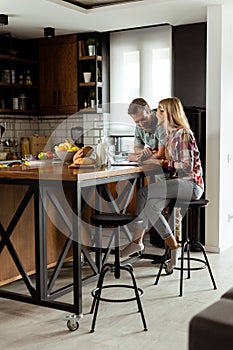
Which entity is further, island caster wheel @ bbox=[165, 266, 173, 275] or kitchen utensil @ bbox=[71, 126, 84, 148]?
kitchen utensil @ bbox=[71, 126, 84, 148]

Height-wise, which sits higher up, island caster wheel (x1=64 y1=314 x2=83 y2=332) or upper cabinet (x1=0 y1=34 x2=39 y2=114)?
upper cabinet (x1=0 y1=34 x2=39 y2=114)

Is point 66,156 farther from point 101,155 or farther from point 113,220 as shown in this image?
point 113,220

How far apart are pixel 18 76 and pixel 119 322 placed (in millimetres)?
4474

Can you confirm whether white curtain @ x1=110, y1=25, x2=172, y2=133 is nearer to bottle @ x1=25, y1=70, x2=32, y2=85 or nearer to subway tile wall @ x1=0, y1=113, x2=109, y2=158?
subway tile wall @ x1=0, y1=113, x2=109, y2=158

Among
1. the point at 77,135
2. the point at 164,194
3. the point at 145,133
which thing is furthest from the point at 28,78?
the point at 164,194

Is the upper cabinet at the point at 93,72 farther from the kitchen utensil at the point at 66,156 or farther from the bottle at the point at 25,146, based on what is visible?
the kitchen utensil at the point at 66,156

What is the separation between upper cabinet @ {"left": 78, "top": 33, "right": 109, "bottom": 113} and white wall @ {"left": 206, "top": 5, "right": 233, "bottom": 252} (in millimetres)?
1802

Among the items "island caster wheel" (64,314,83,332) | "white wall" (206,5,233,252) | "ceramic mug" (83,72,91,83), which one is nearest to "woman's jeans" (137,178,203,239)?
"island caster wheel" (64,314,83,332)

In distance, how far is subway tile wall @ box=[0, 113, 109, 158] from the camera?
663cm

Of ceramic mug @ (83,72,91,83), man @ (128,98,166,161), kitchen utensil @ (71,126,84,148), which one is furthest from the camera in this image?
kitchen utensil @ (71,126,84,148)

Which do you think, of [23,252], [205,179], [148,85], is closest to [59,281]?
[23,252]

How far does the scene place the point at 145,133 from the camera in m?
4.54

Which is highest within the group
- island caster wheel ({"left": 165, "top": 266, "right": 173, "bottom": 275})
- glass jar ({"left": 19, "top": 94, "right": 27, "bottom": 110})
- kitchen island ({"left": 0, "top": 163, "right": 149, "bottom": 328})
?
glass jar ({"left": 19, "top": 94, "right": 27, "bottom": 110})

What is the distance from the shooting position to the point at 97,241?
407 cm
